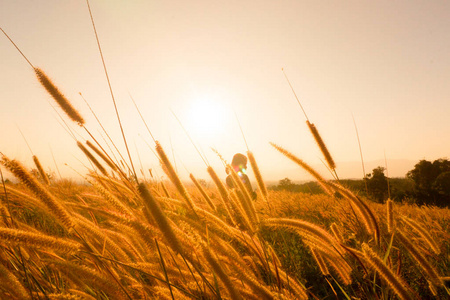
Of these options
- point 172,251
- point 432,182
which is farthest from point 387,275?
point 432,182

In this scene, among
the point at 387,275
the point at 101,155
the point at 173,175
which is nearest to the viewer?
the point at 387,275

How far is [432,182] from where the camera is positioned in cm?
2297

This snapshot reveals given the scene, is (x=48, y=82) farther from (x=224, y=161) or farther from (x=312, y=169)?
(x=312, y=169)

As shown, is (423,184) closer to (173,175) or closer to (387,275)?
(387,275)

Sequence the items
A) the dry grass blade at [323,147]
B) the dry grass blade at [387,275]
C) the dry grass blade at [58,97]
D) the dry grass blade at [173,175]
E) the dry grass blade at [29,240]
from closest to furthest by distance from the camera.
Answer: the dry grass blade at [29,240], the dry grass blade at [387,275], the dry grass blade at [173,175], the dry grass blade at [58,97], the dry grass blade at [323,147]

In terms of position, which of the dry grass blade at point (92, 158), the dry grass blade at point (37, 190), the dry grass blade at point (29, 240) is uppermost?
the dry grass blade at point (92, 158)

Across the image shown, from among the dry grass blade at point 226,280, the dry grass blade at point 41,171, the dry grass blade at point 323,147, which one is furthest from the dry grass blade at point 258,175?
the dry grass blade at point 41,171

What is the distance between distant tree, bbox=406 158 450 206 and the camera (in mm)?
21141

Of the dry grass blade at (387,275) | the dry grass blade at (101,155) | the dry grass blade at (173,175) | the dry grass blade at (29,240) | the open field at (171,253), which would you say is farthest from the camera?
the dry grass blade at (101,155)

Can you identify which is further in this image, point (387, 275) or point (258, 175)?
point (258, 175)

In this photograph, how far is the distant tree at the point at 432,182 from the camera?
21141 millimetres

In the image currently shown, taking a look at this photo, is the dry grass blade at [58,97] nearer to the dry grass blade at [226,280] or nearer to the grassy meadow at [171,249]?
the grassy meadow at [171,249]

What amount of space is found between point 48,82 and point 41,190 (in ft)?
2.66

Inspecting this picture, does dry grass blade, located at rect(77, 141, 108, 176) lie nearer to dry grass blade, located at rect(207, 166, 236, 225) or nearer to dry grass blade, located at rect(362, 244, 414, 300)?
dry grass blade, located at rect(207, 166, 236, 225)
